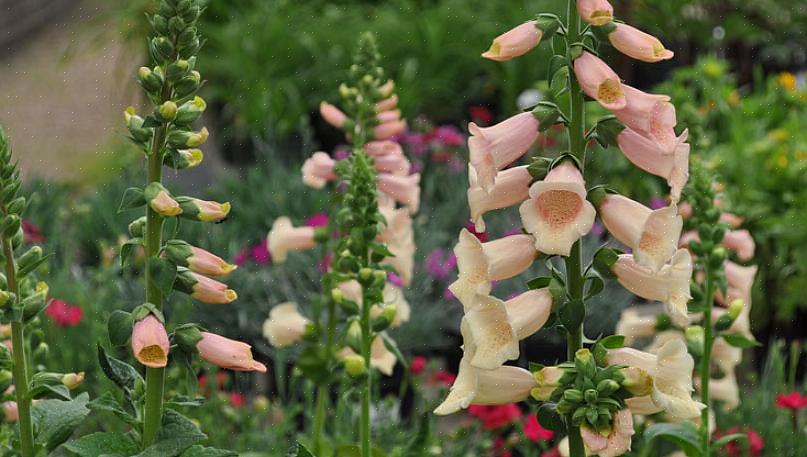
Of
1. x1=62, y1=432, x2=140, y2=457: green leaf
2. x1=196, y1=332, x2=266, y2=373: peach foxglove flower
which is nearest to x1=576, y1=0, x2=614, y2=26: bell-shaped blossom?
x1=196, y1=332, x2=266, y2=373: peach foxglove flower

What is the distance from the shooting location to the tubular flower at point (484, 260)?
148cm

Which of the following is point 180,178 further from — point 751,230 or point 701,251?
point 701,251

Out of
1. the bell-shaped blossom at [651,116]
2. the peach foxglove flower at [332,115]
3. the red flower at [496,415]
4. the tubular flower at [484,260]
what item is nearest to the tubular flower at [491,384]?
the tubular flower at [484,260]

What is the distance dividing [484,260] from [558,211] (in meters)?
0.11

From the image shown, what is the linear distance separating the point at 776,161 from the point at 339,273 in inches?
134

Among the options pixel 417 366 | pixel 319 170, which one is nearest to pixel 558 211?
pixel 319 170

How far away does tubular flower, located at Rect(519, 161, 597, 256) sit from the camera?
1422 millimetres

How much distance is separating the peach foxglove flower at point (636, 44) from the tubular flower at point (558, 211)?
17 cm

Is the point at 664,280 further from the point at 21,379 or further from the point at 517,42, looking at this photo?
the point at 21,379

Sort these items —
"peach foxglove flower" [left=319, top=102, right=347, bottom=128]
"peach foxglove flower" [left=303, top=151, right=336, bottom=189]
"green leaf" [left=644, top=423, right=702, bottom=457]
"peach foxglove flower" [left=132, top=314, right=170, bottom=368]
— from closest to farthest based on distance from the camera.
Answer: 1. "peach foxglove flower" [left=132, top=314, right=170, bottom=368]
2. "green leaf" [left=644, top=423, right=702, bottom=457]
3. "peach foxglove flower" [left=303, top=151, right=336, bottom=189]
4. "peach foxglove flower" [left=319, top=102, right=347, bottom=128]

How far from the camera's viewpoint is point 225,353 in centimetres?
144

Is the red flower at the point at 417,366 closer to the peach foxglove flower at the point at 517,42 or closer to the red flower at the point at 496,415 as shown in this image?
the red flower at the point at 496,415

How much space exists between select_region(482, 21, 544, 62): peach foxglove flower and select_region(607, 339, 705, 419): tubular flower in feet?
1.32

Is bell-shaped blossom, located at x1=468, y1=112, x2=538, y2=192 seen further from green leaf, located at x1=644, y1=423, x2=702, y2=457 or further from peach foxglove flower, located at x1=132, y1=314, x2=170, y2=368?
green leaf, located at x1=644, y1=423, x2=702, y2=457
